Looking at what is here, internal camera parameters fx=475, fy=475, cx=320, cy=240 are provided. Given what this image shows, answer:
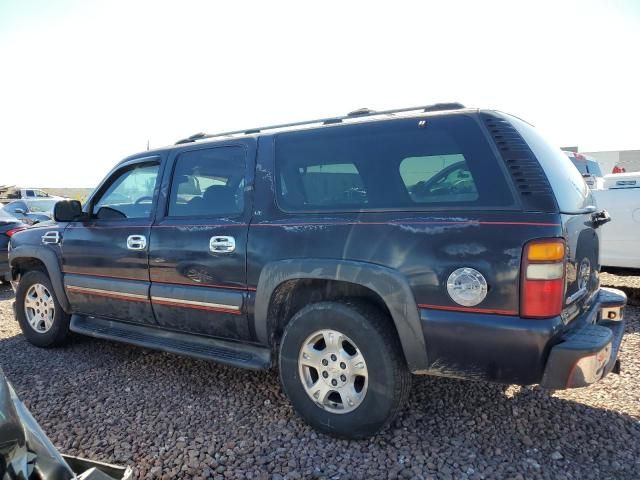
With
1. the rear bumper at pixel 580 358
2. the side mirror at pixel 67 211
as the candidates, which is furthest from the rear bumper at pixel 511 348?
the side mirror at pixel 67 211

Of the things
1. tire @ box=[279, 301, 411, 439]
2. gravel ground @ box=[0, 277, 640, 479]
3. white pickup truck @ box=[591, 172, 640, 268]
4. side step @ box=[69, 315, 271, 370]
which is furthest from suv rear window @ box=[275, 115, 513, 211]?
white pickup truck @ box=[591, 172, 640, 268]

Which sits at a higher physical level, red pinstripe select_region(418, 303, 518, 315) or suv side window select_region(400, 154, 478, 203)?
suv side window select_region(400, 154, 478, 203)

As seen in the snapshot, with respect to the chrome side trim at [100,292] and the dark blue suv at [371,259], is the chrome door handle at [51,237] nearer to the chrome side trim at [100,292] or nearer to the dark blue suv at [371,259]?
the chrome side trim at [100,292]

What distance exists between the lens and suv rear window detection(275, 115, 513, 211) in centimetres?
243

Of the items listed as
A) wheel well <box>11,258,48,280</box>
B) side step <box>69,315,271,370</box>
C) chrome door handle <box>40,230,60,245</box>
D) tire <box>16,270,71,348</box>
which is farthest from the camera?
wheel well <box>11,258,48,280</box>

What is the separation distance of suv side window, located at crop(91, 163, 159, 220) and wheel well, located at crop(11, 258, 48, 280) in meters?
0.94

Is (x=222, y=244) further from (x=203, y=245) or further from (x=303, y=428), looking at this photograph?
(x=303, y=428)

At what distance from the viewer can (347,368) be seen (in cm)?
272

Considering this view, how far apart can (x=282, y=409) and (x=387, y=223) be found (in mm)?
1519

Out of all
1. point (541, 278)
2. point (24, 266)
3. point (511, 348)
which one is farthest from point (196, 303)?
point (24, 266)

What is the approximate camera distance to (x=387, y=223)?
2.56 meters

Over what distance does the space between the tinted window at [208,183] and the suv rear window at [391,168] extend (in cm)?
38

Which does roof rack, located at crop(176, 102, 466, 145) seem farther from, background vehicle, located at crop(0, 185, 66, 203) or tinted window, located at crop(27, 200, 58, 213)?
background vehicle, located at crop(0, 185, 66, 203)

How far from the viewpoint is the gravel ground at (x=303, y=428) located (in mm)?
2533
